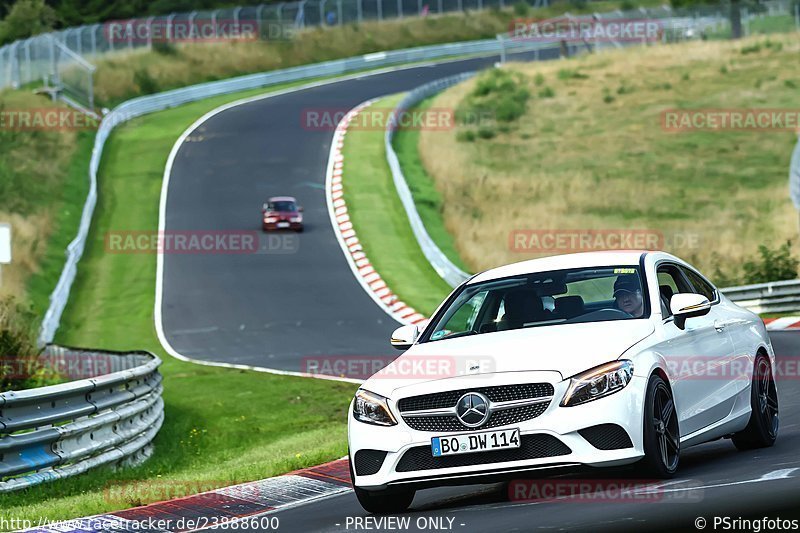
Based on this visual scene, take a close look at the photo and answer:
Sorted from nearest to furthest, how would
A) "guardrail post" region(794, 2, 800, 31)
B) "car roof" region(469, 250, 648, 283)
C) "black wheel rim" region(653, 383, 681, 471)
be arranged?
"black wheel rim" region(653, 383, 681, 471) → "car roof" region(469, 250, 648, 283) → "guardrail post" region(794, 2, 800, 31)

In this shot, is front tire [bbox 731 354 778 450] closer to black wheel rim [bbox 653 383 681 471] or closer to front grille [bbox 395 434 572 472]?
black wheel rim [bbox 653 383 681 471]

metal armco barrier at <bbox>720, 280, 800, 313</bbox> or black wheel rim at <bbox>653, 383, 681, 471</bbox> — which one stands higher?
black wheel rim at <bbox>653, 383, 681, 471</bbox>

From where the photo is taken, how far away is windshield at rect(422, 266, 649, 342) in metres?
9.40

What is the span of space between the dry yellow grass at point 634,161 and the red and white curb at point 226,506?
2650 centimetres

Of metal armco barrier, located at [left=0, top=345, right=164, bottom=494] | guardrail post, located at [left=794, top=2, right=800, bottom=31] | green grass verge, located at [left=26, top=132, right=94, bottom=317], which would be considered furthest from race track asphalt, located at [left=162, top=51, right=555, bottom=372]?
guardrail post, located at [left=794, top=2, right=800, bottom=31]

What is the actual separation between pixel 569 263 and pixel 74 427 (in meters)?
5.08

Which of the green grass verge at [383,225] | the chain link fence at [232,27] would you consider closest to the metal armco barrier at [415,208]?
the green grass verge at [383,225]

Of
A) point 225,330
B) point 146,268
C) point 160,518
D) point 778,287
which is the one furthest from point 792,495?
point 146,268

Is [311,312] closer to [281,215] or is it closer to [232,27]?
[281,215]

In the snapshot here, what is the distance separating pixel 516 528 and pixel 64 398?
235 inches

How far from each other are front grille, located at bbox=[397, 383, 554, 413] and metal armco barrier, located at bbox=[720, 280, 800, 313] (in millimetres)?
19726

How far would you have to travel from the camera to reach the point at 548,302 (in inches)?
376

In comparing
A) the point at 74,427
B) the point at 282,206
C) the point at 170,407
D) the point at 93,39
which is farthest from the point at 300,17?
the point at 74,427

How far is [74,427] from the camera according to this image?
1234 centimetres
